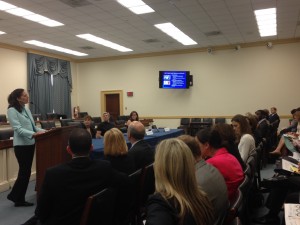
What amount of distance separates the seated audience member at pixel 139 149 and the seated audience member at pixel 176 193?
1597 millimetres

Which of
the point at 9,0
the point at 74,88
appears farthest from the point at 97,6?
the point at 74,88

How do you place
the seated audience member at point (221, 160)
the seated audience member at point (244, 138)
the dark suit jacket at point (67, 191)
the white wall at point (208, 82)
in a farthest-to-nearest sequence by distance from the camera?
the white wall at point (208, 82) → the seated audience member at point (244, 138) → the seated audience member at point (221, 160) → the dark suit jacket at point (67, 191)

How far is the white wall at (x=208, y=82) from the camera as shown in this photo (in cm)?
1065

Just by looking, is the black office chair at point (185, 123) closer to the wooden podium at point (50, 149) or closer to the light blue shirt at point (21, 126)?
the light blue shirt at point (21, 126)

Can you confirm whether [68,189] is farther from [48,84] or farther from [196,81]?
[48,84]

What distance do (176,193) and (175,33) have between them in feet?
27.7

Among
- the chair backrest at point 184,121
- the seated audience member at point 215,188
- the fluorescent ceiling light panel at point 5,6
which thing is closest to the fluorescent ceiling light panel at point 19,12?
the fluorescent ceiling light panel at point 5,6

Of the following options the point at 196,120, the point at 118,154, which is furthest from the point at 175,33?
the point at 118,154

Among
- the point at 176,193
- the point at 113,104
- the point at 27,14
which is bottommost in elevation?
the point at 176,193

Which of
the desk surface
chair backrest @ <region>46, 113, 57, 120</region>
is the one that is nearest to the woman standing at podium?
the desk surface

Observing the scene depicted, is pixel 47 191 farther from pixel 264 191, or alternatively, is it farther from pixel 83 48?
pixel 83 48

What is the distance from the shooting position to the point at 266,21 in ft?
27.1

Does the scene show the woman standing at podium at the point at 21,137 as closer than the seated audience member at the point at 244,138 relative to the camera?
No

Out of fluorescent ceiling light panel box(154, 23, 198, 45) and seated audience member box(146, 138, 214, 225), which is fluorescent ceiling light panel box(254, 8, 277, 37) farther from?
seated audience member box(146, 138, 214, 225)
